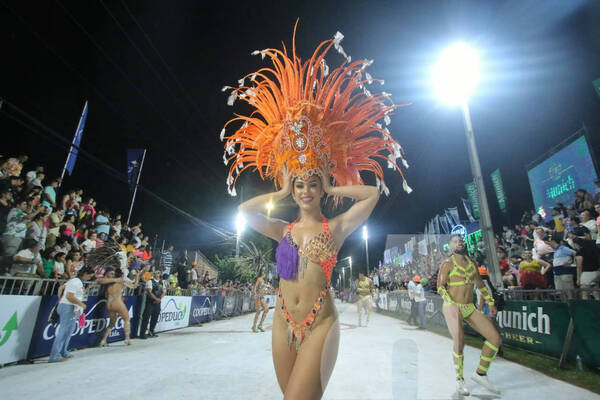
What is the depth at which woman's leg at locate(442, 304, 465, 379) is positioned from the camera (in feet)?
13.3

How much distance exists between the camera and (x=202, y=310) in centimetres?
1380

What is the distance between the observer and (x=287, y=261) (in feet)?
6.93

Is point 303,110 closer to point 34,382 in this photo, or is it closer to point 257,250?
point 34,382

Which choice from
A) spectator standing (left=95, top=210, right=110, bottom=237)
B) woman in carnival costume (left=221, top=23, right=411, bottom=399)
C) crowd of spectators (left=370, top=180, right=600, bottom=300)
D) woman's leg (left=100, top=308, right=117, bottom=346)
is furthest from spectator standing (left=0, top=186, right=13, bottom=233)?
crowd of spectators (left=370, top=180, right=600, bottom=300)

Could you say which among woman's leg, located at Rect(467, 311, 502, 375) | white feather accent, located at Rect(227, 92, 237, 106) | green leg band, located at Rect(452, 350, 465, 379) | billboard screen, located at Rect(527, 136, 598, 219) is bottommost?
green leg band, located at Rect(452, 350, 465, 379)

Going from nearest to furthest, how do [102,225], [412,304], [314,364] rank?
[314,364], [102,225], [412,304]

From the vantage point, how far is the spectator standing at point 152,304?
931cm

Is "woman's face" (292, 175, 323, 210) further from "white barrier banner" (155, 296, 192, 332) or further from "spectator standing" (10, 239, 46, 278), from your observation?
"white barrier banner" (155, 296, 192, 332)

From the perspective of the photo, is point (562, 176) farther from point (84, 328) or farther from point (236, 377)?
point (84, 328)

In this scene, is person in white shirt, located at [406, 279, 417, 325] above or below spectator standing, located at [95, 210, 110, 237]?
below

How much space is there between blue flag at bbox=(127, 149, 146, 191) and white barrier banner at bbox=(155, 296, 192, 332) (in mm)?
8399

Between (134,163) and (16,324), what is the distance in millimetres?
13205

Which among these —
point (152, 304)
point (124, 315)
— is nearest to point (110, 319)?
point (124, 315)

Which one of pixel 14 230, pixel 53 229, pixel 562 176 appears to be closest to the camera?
Answer: pixel 14 230
